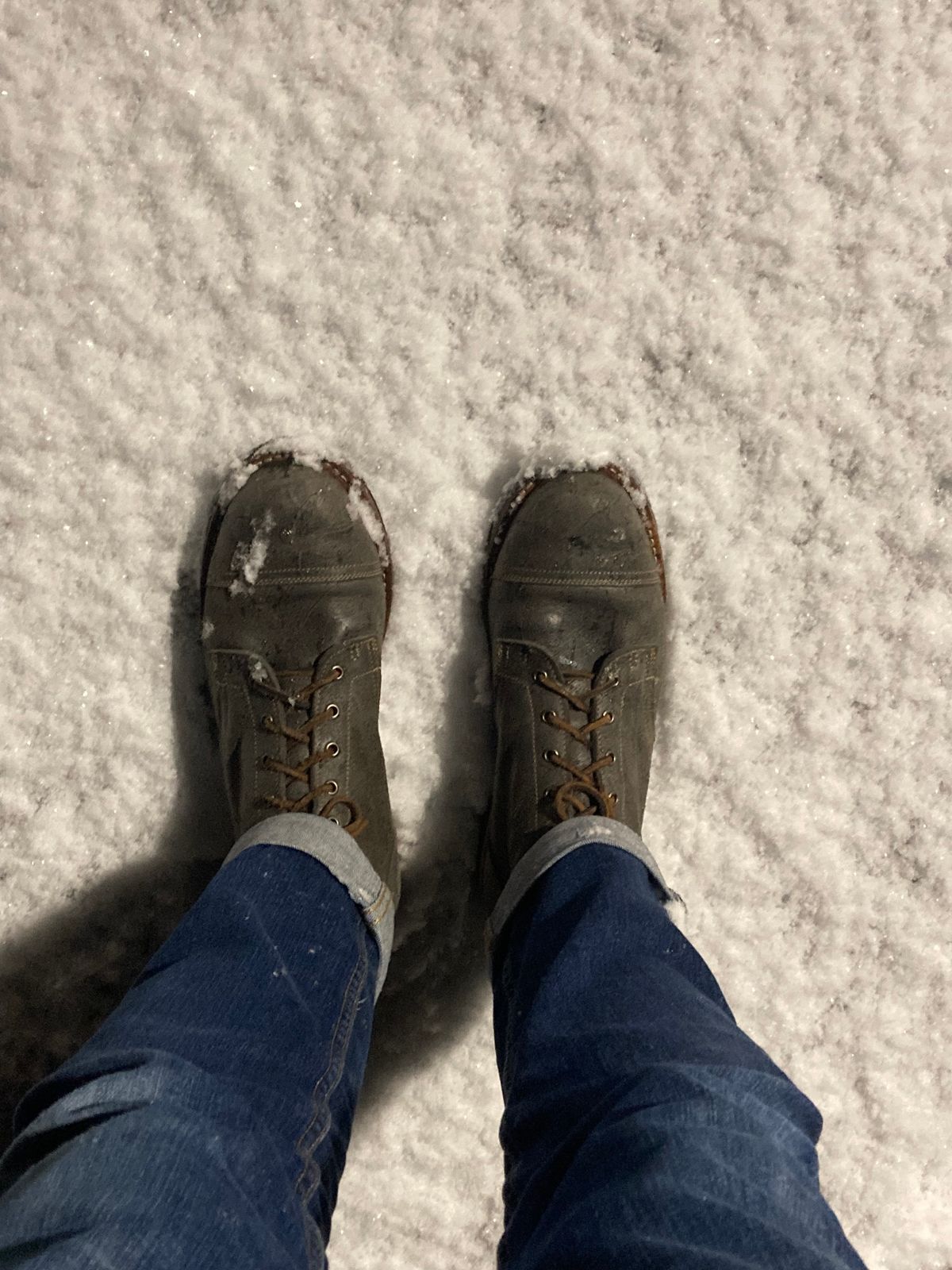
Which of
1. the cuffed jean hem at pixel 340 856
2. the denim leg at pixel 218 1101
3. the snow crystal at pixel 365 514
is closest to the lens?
the denim leg at pixel 218 1101

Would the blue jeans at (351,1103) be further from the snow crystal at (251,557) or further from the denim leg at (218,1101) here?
the snow crystal at (251,557)

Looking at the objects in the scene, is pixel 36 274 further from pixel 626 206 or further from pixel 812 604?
pixel 812 604

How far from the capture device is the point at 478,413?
767mm

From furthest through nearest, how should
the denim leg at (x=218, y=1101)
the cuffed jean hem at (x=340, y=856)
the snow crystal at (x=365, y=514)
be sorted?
the snow crystal at (x=365, y=514)
the cuffed jean hem at (x=340, y=856)
the denim leg at (x=218, y=1101)

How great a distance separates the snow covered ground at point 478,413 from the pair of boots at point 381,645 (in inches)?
1.4

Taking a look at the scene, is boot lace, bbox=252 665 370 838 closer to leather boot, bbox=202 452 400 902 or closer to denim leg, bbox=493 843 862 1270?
leather boot, bbox=202 452 400 902

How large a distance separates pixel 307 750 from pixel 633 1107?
40 cm

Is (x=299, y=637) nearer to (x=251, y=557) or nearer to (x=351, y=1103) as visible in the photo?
(x=251, y=557)

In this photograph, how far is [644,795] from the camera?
0.80m

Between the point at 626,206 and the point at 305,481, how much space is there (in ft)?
1.25

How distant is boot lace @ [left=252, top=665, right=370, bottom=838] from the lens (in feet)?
2.44

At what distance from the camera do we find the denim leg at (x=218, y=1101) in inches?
17.3

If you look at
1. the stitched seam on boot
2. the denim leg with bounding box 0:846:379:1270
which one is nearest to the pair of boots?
the stitched seam on boot

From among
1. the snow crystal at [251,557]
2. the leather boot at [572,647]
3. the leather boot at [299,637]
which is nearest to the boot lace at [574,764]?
the leather boot at [572,647]
